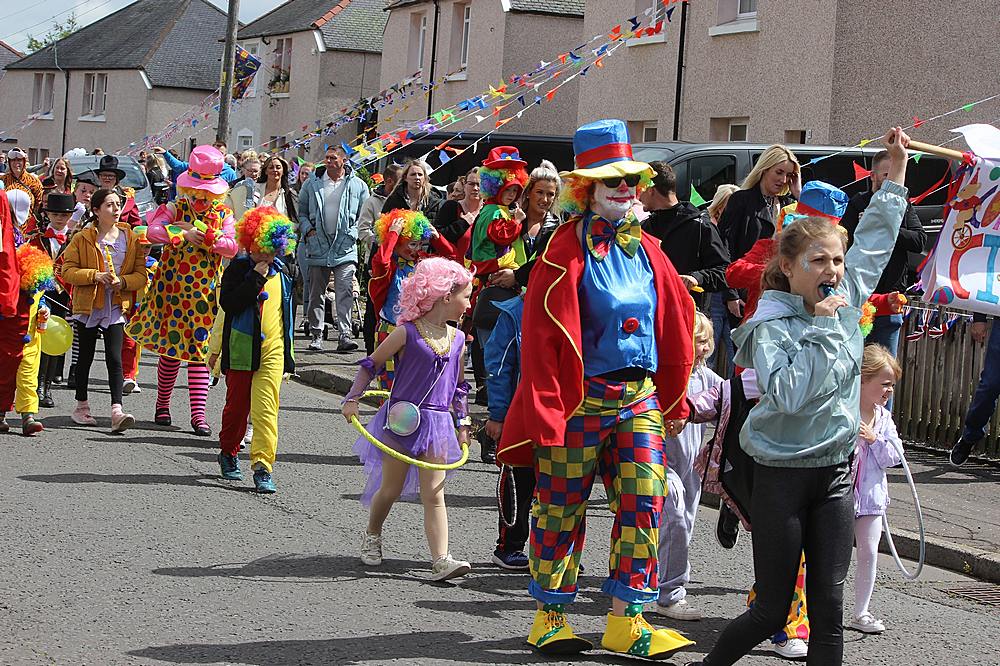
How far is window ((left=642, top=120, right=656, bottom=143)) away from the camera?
2478cm

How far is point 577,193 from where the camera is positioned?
5.45 m

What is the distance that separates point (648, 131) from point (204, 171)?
15.7m

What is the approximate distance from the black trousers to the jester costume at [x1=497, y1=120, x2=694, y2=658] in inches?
49.7

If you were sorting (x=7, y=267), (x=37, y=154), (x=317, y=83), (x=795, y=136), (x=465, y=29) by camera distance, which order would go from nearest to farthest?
(x=7, y=267) < (x=795, y=136) < (x=465, y=29) < (x=317, y=83) < (x=37, y=154)

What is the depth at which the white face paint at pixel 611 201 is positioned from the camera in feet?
17.7

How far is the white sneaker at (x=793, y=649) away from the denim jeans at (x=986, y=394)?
4942 millimetres

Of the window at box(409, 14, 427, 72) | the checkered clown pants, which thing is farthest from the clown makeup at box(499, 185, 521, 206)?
the window at box(409, 14, 427, 72)

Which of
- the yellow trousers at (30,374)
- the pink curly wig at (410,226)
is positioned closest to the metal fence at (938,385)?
the pink curly wig at (410,226)

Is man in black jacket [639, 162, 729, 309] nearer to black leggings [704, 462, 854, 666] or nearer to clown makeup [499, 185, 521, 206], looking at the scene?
clown makeup [499, 185, 521, 206]

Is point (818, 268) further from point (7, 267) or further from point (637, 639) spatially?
point (7, 267)

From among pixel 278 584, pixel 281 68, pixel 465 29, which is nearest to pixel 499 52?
pixel 465 29

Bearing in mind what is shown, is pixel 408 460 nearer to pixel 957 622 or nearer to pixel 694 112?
pixel 957 622

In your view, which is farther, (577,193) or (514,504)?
(514,504)

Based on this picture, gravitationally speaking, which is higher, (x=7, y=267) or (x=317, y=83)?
(x=317, y=83)
